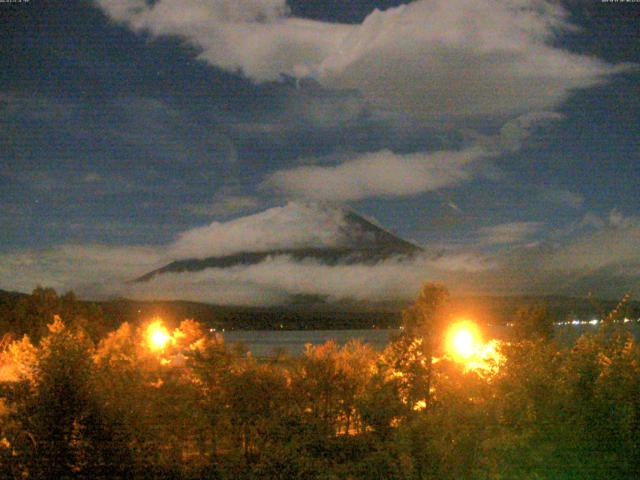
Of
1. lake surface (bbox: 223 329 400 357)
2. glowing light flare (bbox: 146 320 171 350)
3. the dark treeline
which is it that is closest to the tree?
lake surface (bbox: 223 329 400 357)

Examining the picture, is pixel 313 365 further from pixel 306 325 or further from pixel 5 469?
pixel 306 325

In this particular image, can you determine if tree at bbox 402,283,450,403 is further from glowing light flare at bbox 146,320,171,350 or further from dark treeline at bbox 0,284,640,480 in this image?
glowing light flare at bbox 146,320,171,350

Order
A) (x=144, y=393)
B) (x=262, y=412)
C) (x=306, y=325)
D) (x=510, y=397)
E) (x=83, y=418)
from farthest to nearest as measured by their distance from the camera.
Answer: (x=306, y=325) → (x=262, y=412) → (x=144, y=393) → (x=83, y=418) → (x=510, y=397)

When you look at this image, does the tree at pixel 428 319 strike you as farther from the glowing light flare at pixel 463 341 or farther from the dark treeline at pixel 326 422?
the dark treeline at pixel 326 422

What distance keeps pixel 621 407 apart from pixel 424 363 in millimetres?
4188

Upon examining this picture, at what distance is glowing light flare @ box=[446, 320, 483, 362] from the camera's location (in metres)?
12.4

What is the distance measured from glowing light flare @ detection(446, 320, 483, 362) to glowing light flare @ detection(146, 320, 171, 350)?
12937mm

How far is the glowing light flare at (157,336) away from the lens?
24656mm

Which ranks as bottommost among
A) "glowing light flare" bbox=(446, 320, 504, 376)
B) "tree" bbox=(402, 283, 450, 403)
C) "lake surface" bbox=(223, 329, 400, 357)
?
"lake surface" bbox=(223, 329, 400, 357)

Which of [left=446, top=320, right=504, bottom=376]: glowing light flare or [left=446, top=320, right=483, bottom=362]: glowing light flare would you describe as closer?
[left=446, top=320, right=504, bottom=376]: glowing light flare

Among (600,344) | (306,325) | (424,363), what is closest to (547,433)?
(600,344)

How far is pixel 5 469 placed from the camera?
800 cm

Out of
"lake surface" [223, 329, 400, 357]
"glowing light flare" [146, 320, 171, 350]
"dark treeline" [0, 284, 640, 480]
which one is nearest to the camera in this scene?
"dark treeline" [0, 284, 640, 480]

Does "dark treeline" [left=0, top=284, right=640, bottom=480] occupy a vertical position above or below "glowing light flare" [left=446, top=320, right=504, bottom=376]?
below
